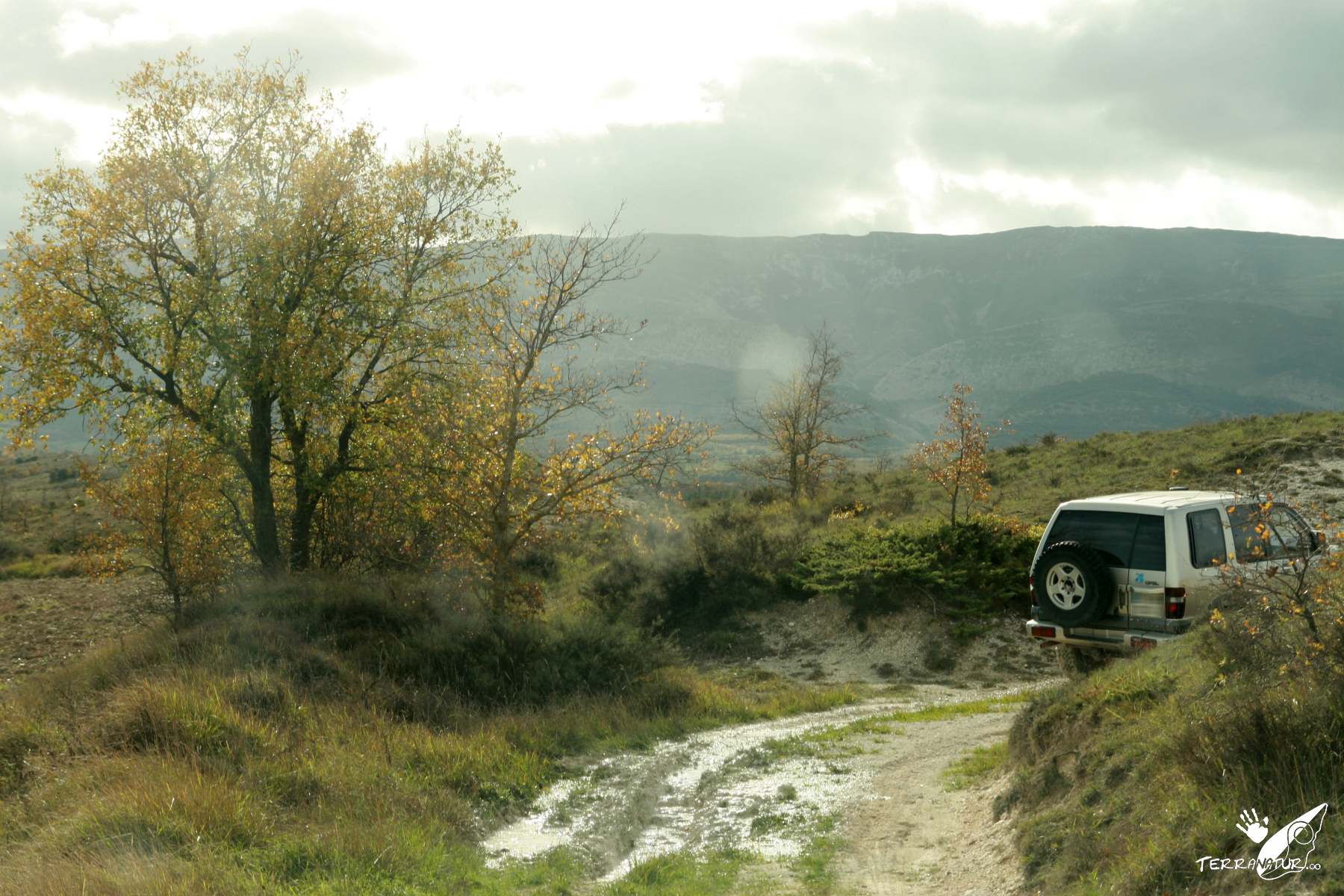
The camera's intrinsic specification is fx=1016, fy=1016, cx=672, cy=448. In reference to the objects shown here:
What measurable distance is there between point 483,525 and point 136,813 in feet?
35.1

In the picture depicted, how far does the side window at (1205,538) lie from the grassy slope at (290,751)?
6.13 meters

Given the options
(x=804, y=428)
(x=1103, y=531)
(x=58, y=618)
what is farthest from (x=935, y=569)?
(x=58, y=618)

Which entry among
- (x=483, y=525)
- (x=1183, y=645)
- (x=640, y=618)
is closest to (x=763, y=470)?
(x=640, y=618)

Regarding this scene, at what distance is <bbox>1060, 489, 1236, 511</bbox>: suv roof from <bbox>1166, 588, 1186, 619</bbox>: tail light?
909 millimetres

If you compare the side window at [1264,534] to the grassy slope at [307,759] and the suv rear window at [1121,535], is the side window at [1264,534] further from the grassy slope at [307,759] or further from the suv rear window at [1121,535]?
the suv rear window at [1121,535]

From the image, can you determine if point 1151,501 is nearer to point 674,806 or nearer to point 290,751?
point 674,806

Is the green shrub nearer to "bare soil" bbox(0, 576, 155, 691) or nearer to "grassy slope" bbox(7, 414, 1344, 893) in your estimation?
"grassy slope" bbox(7, 414, 1344, 893)

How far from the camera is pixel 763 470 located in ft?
129

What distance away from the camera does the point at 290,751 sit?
9.40 metres

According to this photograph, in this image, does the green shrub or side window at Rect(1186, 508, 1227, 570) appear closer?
side window at Rect(1186, 508, 1227, 570)

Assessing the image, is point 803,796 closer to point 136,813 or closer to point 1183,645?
point 1183,645

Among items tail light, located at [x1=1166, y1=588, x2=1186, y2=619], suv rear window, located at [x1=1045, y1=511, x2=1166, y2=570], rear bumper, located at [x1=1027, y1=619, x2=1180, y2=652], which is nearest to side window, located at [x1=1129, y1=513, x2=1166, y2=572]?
suv rear window, located at [x1=1045, y1=511, x2=1166, y2=570]

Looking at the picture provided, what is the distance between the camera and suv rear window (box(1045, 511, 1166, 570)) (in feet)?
36.8

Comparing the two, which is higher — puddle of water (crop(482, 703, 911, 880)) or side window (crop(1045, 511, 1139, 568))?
side window (crop(1045, 511, 1139, 568))
